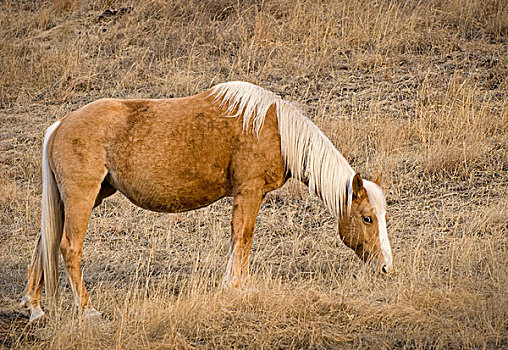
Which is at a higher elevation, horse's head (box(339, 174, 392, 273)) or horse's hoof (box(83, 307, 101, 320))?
horse's head (box(339, 174, 392, 273))

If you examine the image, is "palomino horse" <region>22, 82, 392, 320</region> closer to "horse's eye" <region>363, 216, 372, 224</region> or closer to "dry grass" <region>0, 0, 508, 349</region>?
"horse's eye" <region>363, 216, 372, 224</region>

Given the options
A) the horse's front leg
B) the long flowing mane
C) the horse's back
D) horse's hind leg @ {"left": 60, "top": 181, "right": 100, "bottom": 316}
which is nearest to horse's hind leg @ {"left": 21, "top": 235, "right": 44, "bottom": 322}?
horse's hind leg @ {"left": 60, "top": 181, "right": 100, "bottom": 316}

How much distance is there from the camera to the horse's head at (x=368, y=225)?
488cm

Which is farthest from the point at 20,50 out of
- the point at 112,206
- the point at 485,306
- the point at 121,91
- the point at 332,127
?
the point at 485,306

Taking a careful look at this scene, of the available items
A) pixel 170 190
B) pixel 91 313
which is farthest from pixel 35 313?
pixel 170 190

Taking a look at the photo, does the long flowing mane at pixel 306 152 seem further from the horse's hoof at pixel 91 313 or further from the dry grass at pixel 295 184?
the horse's hoof at pixel 91 313

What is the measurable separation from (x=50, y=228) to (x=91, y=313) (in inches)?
30.9

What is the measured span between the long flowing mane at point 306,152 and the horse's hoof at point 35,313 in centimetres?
210

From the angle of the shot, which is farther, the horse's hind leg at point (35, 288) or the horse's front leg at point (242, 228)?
the horse's front leg at point (242, 228)

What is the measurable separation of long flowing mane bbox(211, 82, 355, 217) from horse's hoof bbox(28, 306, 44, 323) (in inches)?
82.5

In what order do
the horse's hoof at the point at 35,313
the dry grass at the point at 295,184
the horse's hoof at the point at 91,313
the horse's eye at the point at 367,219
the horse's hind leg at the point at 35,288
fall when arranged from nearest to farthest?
1. the dry grass at the point at 295,184
2. the horse's hoof at the point at 91,313
3. the horse's hoof at the point at 35,313
4. the horse's hind leg at the point at 35,288
5. the horse's eye at the point at 367,219

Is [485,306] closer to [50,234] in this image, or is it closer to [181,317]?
[181,317]

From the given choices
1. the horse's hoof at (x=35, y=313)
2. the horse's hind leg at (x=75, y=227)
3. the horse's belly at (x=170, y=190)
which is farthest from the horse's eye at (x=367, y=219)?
the horse's hoof at (x=35, y=313)

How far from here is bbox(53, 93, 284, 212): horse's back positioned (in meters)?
4.93
